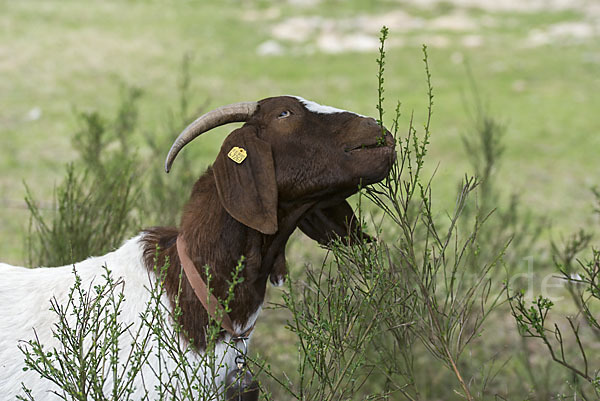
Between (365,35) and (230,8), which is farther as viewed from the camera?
(230,8)

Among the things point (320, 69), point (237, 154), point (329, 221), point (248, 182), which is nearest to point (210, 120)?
point (237, 154)

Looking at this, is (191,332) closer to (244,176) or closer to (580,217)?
(244,176)

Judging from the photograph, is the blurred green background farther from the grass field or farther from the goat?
the goat

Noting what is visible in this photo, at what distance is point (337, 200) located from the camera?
2.76 meters

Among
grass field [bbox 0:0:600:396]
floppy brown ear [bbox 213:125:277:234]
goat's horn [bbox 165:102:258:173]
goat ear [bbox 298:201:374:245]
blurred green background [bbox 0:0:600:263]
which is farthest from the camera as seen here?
blurred green background [bbox 0:0:600:263]

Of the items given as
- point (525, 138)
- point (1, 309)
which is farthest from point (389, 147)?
point (525, 138)

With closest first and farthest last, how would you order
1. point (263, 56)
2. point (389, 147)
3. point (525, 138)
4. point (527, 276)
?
point (389, 147) → point (527, 276) → point (525, 138) → point (263, 56)

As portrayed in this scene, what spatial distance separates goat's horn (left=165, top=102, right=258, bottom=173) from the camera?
2721 millimetres

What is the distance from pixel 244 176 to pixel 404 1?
18.6 meters

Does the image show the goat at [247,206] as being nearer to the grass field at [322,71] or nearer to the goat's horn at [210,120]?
the goat's horn at [210,120]

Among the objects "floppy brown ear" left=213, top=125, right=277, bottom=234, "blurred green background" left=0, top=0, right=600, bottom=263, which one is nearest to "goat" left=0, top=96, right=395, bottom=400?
"floppy brown ear" left=213, top=125, right=277, bottom=234

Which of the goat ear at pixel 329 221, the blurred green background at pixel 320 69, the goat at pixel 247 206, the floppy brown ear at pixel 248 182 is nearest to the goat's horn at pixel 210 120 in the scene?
the goat at pixel 247 206

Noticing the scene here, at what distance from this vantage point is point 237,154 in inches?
104

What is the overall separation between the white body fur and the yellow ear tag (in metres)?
0.55
